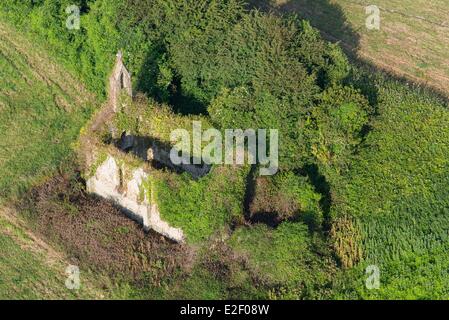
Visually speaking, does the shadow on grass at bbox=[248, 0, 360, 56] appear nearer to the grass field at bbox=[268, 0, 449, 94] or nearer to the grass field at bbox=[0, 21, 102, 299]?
the grass field at bbox=[268, 0, 449, 94]

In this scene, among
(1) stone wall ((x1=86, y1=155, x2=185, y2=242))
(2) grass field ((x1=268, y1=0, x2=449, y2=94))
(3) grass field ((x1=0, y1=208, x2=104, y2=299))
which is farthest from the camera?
(2) grass field ((x1=268, y1=0, x2=449, y2=94))

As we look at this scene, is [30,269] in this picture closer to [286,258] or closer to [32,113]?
[32,113]

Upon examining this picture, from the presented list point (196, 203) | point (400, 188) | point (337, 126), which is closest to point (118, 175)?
point (196, 203)

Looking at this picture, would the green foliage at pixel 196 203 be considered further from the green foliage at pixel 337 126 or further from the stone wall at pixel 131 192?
the green foliage at pixel 337 126

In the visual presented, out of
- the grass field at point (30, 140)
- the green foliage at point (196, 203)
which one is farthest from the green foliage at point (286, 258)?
the grass field at point (30, 140)

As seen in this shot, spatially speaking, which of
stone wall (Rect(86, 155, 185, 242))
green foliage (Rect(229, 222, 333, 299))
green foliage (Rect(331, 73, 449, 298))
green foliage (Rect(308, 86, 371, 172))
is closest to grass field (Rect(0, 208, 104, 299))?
stone wall (Rect(86, 155, 185, 242))

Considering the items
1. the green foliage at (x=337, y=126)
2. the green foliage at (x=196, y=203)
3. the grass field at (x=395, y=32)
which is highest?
the grass field at (x=395, y=32)

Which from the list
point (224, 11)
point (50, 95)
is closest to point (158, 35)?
point (224, 11)
